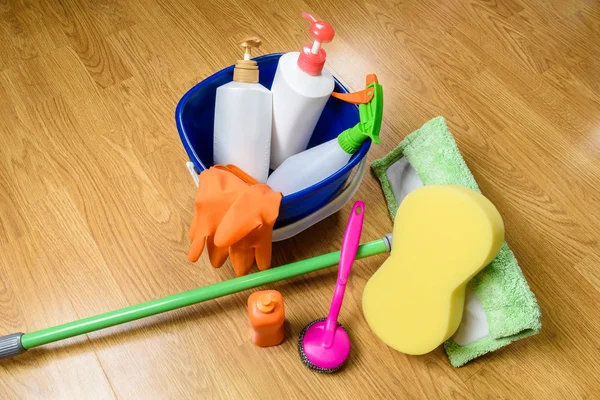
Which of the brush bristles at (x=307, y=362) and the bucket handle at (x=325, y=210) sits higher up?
the bucket handle at (x=325, y=210)

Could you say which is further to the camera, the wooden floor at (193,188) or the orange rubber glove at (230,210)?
the wooden floor at (193,188)

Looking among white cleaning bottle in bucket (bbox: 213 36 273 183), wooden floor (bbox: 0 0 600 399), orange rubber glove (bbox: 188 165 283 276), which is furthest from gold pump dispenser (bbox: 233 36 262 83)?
wooden floor (bbox: 0 0 600 399)

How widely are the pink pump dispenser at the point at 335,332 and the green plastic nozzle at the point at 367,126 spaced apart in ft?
0.26

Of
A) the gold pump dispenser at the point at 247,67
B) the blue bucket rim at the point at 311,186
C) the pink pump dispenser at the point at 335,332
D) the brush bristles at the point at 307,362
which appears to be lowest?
the brush bristles at the point at 307,362

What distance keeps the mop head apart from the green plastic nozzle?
0.38 feet

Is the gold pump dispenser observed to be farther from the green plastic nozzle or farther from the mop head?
the mop head

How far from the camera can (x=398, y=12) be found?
1.04m

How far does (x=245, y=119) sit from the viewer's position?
67cm

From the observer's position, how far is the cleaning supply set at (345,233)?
0.61 m

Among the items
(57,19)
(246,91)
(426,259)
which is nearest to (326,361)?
(426,259)

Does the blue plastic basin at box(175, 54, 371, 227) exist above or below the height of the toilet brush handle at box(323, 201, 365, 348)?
above

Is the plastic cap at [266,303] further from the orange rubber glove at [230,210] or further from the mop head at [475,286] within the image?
the mop head at [475,286]

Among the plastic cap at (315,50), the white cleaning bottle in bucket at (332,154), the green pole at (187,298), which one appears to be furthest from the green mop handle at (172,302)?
the plastic cap at (315,50)

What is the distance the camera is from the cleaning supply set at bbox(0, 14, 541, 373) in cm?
61
